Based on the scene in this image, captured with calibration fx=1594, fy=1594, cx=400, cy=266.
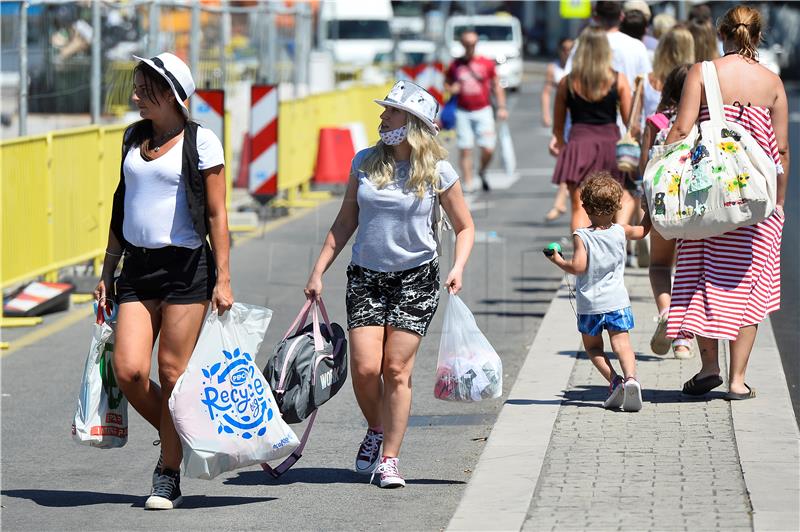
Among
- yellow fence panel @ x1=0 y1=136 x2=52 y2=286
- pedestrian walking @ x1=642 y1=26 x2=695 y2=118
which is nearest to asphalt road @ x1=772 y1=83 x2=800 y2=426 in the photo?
pedestrian walking @ x1=642 y1=26 x2=695 y2=118

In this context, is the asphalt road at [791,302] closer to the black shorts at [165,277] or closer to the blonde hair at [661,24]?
the blonde hair at [661,24]

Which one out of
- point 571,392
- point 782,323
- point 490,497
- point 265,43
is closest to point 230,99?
point 265,43

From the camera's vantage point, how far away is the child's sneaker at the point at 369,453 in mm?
6402

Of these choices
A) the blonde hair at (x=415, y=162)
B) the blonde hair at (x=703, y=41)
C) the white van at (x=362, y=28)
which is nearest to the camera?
the blonde hair at (x=415, y=162)

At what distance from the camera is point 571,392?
767 centimetres

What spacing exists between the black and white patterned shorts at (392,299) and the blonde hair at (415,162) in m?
0.34

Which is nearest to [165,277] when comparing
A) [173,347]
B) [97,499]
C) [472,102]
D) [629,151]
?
[173,347]

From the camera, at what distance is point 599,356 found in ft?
24.1

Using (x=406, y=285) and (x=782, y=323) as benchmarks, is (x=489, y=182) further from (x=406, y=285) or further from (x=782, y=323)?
(x=406, y=285)

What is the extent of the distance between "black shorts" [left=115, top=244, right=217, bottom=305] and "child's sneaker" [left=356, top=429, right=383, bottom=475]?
961 mm

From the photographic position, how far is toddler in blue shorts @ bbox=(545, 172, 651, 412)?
285 inches

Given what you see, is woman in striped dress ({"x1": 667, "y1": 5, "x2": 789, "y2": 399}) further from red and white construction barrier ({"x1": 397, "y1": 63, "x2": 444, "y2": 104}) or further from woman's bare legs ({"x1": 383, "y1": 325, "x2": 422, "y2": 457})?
red and white construction barrier ({"x1": 397, "y1": 63, "x2": 444, "y2": 104})

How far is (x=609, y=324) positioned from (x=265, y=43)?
1412cm

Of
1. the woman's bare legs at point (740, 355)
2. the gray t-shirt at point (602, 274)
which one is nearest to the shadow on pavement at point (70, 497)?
the gray t-shirt at point (602, 274)
